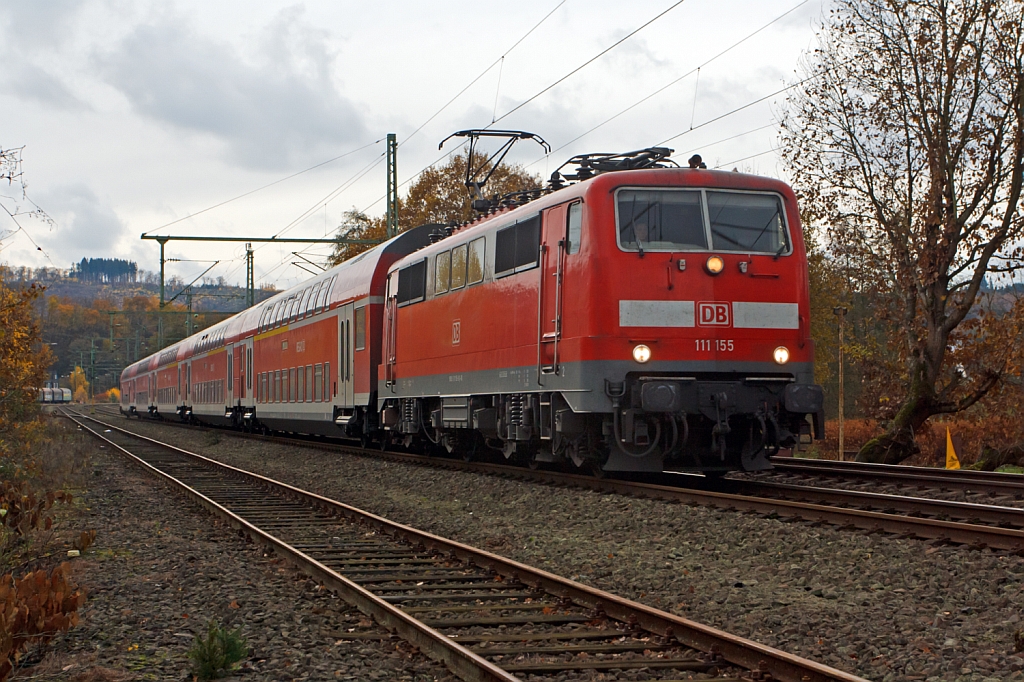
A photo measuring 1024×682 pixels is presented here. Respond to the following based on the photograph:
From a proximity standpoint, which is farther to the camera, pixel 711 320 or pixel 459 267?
pixel 459 267

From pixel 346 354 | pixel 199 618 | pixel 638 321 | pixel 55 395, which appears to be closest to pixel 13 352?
pixel 346 354

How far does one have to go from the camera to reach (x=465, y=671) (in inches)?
211

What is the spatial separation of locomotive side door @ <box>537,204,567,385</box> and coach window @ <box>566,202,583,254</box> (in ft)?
0.32

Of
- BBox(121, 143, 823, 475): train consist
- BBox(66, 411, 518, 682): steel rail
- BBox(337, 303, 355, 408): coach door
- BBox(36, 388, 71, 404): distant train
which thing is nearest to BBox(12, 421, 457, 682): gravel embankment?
BBox(66, 411, 518, 682): steel rail

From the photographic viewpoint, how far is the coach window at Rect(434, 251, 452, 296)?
16469 millimetres

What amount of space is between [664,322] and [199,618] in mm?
6501

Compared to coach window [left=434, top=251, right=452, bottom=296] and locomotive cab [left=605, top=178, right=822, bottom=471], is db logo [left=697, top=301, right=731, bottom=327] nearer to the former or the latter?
locomotive cab [left=605, top=178, right=822, bottom=471]

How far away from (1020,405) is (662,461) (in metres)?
12.9

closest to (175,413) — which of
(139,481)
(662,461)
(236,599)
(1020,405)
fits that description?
(139,481)

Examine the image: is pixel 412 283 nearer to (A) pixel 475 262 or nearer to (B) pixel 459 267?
(B) pixel 459 267

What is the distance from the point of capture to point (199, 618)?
23.0 ft

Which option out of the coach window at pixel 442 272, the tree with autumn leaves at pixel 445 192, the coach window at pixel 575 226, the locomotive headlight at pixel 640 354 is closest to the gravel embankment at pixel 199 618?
the locomotive headlight at pixel 640 354

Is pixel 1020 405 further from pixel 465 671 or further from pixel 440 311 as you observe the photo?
pixel 465 671

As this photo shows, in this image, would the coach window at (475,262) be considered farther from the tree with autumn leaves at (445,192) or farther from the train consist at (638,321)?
the tree with autumn leaves at (445,192)
